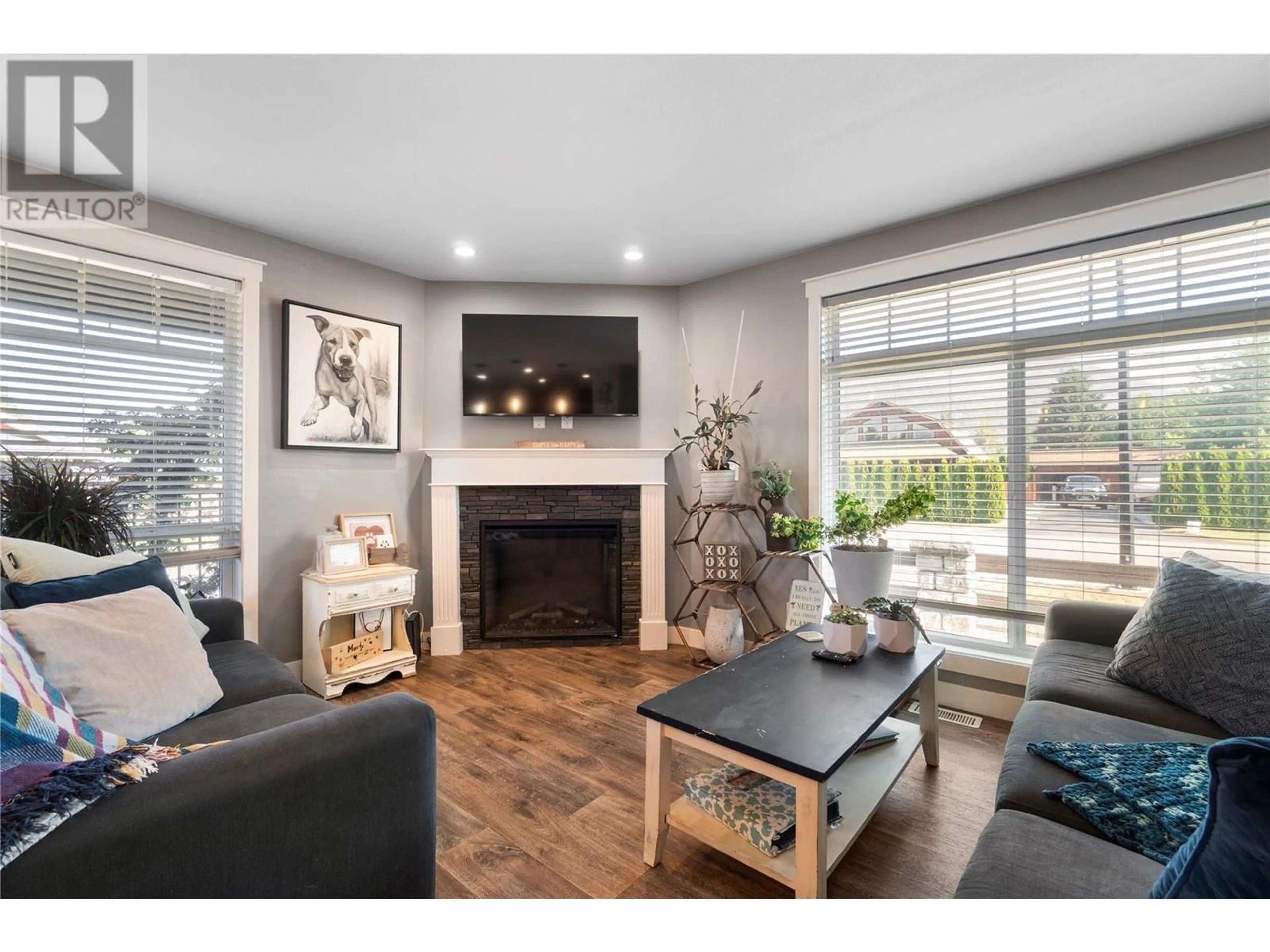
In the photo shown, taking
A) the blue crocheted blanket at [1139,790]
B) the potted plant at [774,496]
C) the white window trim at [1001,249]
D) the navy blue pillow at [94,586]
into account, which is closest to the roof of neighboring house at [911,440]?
the white window trim at [1001,249]

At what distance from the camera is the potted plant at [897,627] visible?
80.7 inches

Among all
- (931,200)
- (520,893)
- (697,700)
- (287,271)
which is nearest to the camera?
(520,893)

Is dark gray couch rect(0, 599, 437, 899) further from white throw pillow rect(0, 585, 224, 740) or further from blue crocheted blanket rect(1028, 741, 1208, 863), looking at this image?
blue crocheted blanket rect(1028, 741, 1208, 863)

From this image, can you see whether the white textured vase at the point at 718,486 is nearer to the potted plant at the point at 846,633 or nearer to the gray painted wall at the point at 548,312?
the gray painted wall at the point at 548,312

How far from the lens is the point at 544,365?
12.1 feet

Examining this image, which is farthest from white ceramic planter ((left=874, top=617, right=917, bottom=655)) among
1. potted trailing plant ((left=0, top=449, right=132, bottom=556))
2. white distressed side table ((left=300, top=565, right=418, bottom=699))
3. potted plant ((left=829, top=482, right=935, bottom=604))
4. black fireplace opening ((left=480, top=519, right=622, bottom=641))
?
potted trailing plant ((left=0, top=449, right=132, bottom=556))

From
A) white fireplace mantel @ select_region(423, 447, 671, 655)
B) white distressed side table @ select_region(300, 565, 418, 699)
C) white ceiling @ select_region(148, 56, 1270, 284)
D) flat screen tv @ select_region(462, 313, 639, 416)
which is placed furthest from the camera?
flat screen tv @ select_region(462, 313, 639, 416)

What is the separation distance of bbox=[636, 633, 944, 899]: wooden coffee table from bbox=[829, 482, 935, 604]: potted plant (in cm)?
59

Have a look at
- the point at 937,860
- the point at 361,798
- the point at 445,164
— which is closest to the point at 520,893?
the point at 361,798

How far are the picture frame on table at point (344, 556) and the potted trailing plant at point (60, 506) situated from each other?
0.82m

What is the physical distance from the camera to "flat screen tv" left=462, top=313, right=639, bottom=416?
12.1 ft
